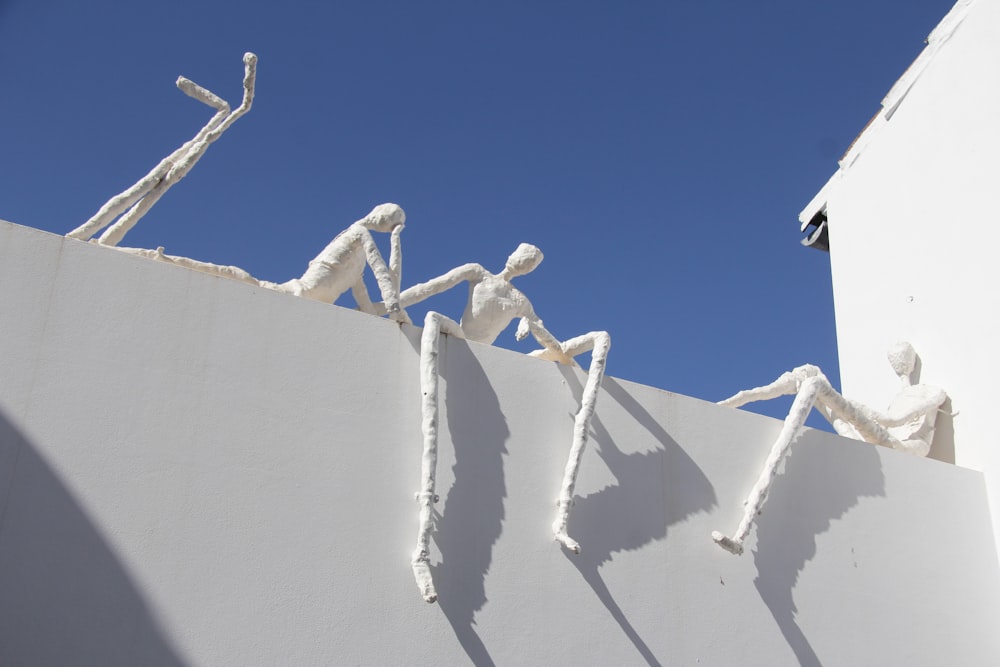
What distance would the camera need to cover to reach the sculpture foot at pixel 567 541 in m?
4.37

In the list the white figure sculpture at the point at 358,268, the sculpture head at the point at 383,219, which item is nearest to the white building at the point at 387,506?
the white figure sculpture at the point at 358,268

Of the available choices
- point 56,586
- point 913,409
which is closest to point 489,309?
point 56,586

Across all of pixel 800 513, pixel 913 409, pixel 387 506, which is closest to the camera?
pixel 387 506

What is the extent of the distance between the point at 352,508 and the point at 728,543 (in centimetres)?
177

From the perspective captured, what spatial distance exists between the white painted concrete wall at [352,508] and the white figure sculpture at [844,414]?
15 centimetres

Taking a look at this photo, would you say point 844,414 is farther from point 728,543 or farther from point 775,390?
point 728,543

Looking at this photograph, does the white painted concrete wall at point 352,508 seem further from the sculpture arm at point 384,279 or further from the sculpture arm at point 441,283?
the sculpture arm at point 441,283

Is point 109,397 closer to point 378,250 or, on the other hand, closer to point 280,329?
point 280,329

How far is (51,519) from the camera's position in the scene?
3.52 meters

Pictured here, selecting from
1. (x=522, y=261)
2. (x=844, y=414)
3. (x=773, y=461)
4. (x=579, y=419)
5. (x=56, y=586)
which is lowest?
(x=56, y=586)

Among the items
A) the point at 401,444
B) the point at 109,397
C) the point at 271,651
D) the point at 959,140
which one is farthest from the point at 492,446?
the point at 959,140

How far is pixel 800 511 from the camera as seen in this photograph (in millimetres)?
5352

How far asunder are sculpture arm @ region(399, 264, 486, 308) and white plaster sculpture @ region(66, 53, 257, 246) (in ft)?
3.74

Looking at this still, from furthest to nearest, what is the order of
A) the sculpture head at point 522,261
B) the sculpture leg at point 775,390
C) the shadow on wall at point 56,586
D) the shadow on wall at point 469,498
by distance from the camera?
the sculpture leg at point 775,390 → the sculpture head at point 522,261 → the shadow on wall at point 469,498 → the shadow on wall at point 56,586
